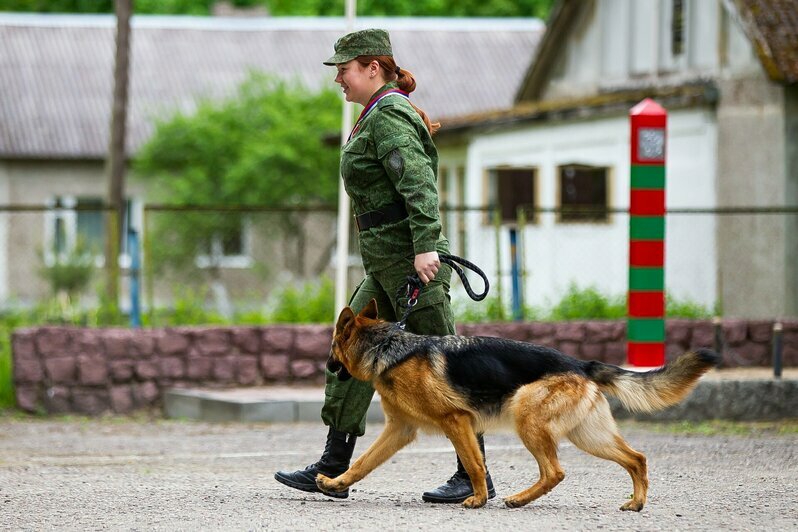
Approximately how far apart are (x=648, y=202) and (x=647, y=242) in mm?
315

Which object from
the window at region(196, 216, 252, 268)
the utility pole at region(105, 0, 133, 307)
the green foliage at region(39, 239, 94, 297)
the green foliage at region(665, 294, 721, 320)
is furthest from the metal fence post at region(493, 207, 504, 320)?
the utility pole at region(105, 0, 133, 307)

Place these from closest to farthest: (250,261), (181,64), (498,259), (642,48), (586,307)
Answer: (498,259)
(586,307)
(250,261)
(642,48)
(181,64)

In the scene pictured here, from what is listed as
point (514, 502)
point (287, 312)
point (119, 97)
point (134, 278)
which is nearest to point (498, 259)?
point (287, 312)

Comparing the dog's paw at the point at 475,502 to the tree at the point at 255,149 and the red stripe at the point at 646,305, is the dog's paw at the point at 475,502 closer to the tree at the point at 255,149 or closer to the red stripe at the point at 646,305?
the red stripe at the point at 646,305

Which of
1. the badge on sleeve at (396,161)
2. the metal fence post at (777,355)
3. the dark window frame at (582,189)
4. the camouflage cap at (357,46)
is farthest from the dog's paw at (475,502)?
the dark window frame at (582,189)

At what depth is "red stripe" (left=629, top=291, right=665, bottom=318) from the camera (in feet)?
37.6

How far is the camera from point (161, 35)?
1492 inches

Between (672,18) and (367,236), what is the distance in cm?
1355

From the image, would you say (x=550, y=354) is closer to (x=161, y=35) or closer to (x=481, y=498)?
(x=481, y=498)

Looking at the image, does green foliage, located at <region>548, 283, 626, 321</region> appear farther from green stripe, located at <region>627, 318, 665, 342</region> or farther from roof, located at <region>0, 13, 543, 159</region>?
roof, located at <region>0, 13, 543, 159</region>

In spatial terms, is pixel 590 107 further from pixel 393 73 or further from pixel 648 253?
pixel 393 73

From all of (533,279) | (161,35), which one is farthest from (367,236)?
(161,35)

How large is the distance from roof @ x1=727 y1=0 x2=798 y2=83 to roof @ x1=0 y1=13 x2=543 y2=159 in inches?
659

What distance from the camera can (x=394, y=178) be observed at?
22.7 feet
